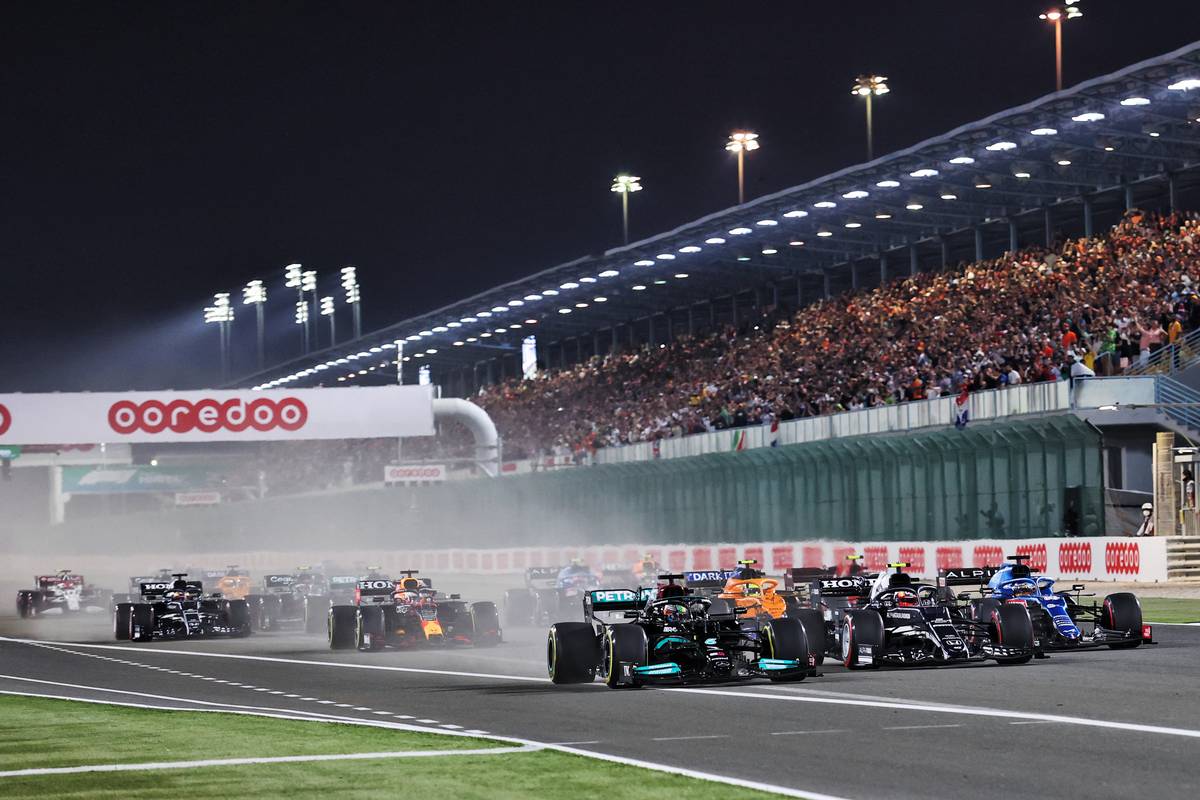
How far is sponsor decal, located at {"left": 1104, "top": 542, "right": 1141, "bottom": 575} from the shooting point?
3597cm

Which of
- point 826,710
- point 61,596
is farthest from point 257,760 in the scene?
point 61,596

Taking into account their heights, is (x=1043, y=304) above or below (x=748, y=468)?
above

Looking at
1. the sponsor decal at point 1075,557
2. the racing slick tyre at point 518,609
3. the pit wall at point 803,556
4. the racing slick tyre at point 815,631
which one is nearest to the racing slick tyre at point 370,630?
the racing slick tyre at point 518,609

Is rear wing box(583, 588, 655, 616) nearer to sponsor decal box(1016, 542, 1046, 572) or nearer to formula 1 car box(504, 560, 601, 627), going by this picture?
formula 1 car box(504, 560, 601, 627)

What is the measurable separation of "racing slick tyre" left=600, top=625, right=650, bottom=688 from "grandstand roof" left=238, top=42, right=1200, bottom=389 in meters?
24.8

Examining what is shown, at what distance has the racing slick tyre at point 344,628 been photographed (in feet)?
104

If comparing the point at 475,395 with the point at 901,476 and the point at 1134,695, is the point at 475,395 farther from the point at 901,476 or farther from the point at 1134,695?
the point at 1134,695

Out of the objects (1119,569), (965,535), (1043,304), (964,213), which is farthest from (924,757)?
(964,213)

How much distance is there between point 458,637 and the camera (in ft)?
103

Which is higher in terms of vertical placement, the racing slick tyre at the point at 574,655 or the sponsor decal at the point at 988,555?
the sponsor decal at the point at 988,555

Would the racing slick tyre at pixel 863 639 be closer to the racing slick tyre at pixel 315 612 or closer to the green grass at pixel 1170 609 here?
the green grass at pixel 1170 609

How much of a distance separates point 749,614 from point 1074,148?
28608 millimetres

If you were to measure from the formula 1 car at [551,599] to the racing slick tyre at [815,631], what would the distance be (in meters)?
14.3

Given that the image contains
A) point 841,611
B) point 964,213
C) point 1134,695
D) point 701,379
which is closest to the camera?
point 1134,695
